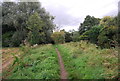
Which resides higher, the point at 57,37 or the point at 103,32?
the point at 103,32

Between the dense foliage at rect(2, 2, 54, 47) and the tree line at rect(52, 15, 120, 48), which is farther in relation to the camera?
the dense foliage at rect(2, 2, 54, 47)

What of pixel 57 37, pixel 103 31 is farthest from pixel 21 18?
pixel 103 31

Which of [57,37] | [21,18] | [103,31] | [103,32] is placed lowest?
[57,37]

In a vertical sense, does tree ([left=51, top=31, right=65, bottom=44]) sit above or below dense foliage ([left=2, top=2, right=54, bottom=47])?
below

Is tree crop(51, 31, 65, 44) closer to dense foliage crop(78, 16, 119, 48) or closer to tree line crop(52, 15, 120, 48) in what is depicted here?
tree line crop(52, 15, 120, 48)

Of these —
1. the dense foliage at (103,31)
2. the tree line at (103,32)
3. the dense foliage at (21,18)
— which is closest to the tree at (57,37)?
the tree line at (103,32)

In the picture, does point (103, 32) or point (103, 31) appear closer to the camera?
point (103, 32)

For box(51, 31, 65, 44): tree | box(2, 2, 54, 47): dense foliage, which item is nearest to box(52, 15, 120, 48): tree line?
box(51, 31, 65, 44): tree

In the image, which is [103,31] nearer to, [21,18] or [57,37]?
[57,37]

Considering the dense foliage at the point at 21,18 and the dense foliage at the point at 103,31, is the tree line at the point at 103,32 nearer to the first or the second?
the dense foliage at the point at 103,31

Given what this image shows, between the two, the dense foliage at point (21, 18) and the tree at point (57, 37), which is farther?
the tree at point (57, 37)

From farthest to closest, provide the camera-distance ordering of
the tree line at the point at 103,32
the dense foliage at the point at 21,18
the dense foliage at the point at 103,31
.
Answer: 1. the dense foliage at the point at 21,18
2. the dense foliage at the point at 103,31
3. the tree line at the point at 103,32

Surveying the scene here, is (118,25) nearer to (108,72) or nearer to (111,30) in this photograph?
(111,30)

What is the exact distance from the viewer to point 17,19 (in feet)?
89.2
